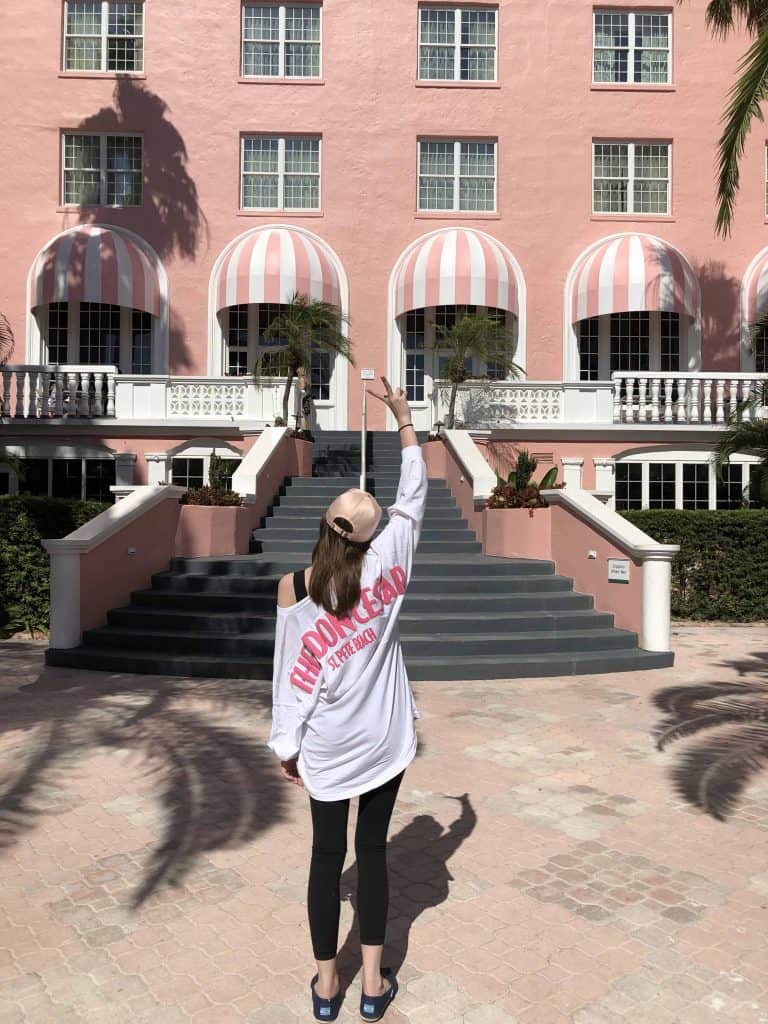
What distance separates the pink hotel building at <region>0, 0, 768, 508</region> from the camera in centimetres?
2142

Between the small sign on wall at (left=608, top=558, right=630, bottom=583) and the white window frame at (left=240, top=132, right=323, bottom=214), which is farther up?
the white window frame at (left=240, top=132, right=323, bottom=214)

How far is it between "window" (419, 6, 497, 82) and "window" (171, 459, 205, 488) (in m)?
11.9

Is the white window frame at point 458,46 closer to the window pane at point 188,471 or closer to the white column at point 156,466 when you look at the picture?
the window pane at point 188,471

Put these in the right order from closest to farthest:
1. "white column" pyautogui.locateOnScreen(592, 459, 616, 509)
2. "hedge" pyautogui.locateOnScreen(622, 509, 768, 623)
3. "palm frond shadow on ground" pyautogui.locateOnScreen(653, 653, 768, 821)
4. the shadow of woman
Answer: the shadow of woman → "palm frond shadow on ground" pyautogui.locateOnScreen(653, 653, 768, 821) → "hedge" pyautogui.locateOnScreen(622, 509, 768, 623) → "white column" pyautogui.locateOnScreen(592, 459, 616, 509)

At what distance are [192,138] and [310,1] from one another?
4.63m

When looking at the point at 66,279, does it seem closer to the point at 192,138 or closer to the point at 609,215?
the point at 192,138

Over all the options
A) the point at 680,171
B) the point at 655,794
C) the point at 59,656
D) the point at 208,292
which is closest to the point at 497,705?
the point at 655,794

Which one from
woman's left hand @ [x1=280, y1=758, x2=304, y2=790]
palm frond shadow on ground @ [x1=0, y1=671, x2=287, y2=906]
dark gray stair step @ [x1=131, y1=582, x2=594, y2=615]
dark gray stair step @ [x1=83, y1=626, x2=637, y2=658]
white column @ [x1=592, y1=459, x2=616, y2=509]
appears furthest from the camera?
white column @ [x1=592, y1=459, x2=616, y2=509]

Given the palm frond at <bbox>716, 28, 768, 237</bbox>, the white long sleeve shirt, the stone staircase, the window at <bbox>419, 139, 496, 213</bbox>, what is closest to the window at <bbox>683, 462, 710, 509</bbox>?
the stone staircase

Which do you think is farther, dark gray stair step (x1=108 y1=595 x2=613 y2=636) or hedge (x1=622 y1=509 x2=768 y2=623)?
hedge (x1=622 y1=509 x2=768 y2=623)

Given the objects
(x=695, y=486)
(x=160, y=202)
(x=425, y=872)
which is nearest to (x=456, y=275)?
(x=695, y=486)

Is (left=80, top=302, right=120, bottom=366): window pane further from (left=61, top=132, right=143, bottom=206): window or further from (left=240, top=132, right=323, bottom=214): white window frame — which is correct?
(left=240, top=132, right=323, bottom=214): white window frame

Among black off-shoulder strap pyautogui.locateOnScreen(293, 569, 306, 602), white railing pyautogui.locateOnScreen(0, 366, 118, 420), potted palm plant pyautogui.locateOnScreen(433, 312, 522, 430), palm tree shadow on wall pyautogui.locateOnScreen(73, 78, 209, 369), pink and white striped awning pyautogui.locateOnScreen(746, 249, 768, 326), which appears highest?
palm tree shadow on wall pyautogui.locateOnScreen(73, 78, 209, 369)

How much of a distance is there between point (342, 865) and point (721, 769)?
416cm
